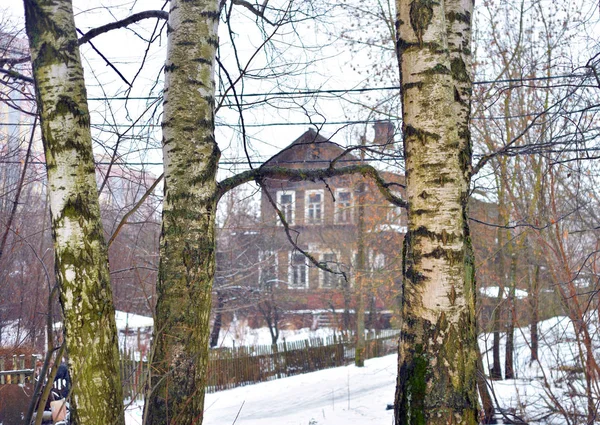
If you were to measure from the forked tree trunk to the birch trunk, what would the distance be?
1.45 meters

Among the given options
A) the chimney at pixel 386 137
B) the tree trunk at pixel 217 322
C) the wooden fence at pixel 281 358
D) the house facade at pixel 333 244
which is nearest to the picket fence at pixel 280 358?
the wooden fence at pixel 281 358

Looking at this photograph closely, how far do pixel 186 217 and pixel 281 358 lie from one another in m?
16.2

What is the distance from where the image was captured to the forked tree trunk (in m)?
2.31

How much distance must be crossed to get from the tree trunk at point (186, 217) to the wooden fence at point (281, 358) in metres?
11.0

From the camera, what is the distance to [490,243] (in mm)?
15398

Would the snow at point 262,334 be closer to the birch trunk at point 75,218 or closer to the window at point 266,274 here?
the window at point 266,274

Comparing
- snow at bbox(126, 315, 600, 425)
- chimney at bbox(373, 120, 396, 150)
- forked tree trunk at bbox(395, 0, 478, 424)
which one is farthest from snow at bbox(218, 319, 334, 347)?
forked tree trunk at bbox(395, 0, 478, 424)

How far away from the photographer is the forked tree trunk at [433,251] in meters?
2.31

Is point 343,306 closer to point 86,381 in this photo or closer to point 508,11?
point 508,11

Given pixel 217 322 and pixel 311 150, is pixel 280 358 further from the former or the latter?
pixel 311 150

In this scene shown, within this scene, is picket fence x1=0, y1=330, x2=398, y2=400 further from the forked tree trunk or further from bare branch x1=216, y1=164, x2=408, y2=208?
the forked tree trunk

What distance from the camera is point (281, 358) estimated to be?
18656 mm

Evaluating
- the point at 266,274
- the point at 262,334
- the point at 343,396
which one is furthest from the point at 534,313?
the point at 262,334

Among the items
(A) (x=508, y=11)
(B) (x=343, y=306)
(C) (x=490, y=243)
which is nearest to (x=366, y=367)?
(C) (x=490, y=243)
